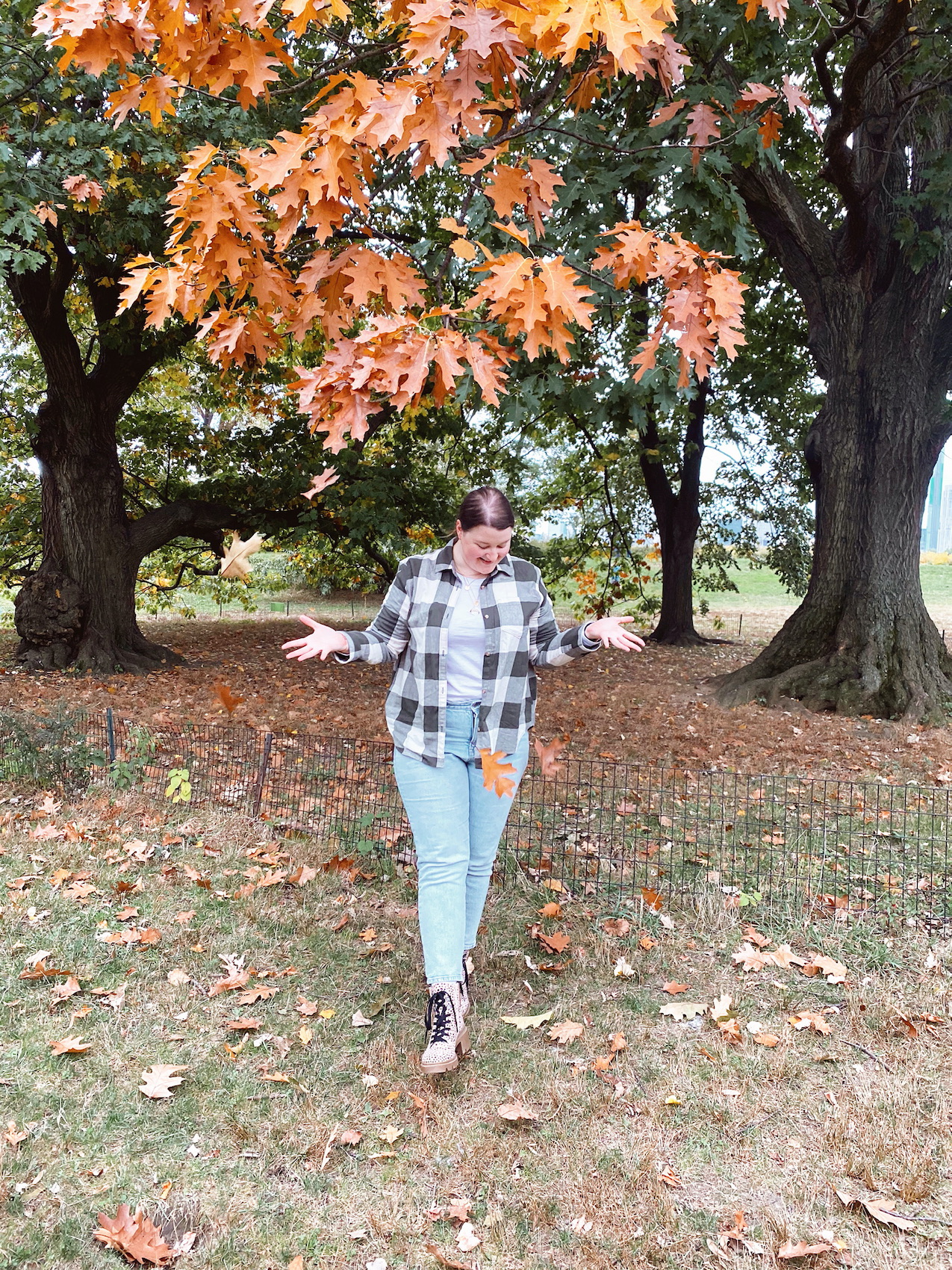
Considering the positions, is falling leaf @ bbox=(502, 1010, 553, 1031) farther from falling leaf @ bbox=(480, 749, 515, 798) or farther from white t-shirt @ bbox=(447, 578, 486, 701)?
white t-shirt @ bbox=(447, 578, 486, 701)

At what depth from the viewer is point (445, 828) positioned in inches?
124

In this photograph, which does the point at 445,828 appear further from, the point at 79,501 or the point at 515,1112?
the point at 79,501

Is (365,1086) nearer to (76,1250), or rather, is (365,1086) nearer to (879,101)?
(76,1250)

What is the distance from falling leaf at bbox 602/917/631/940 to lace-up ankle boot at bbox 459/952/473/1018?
76 centimetres

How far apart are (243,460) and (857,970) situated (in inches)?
463

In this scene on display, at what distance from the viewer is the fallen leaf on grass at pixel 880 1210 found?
246 cm

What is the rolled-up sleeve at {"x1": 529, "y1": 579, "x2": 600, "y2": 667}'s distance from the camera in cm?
334

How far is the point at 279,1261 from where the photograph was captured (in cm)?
234

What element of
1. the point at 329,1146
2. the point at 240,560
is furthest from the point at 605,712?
the point at 329,1146

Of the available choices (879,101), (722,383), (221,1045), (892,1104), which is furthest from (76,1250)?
(722,383)

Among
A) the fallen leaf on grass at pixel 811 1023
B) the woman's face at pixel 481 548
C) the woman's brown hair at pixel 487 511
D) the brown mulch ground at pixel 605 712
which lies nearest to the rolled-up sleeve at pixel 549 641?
the woman's face at pixel 481 548

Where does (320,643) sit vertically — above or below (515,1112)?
above

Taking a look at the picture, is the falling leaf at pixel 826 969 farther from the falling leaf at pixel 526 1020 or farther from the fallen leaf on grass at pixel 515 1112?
the fallen leaf on grass at pixel 515 1112

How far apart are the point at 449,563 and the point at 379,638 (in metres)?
0.36
